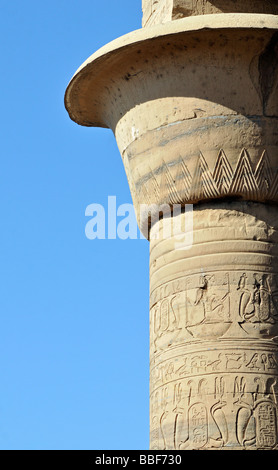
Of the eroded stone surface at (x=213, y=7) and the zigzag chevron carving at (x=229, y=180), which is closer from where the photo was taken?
the zigzag chevron carving at (x=229, y=180)

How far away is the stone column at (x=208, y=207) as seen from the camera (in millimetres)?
7852

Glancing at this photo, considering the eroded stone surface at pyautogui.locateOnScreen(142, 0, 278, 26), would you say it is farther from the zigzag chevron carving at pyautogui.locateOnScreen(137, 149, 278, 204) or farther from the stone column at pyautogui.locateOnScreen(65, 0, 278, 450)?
the zigzag chevron carving at pyautogui.locateOnScreen(137, 149, 278, 204)

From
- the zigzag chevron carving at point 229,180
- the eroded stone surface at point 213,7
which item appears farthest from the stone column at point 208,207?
the eroded stone surface at point 213,7

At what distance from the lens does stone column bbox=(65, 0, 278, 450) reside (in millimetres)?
7852

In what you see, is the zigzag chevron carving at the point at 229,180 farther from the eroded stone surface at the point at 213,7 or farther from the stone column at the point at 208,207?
the eroded stone surface at the point at 213,7

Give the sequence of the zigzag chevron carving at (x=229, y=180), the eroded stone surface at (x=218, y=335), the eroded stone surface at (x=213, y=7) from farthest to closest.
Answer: the eroded stone surface at (x=213, y=7) → the zigzag chevron carving at (x=229, y=180) → the eroded stone surface at (x=218, y=335)

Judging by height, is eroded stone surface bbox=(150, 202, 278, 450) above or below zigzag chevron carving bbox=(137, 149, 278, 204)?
below

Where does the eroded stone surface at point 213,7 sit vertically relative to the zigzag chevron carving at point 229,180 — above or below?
above

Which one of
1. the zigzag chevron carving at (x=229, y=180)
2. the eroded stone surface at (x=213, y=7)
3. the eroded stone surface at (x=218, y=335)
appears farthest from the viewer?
the eroded stone surface at (x=213, y=7)

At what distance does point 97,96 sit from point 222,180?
1.49m

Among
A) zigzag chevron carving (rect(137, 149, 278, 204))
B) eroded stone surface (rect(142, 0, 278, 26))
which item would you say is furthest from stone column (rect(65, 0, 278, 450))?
eroded stone surface (rect(142, 0, 278, 26))

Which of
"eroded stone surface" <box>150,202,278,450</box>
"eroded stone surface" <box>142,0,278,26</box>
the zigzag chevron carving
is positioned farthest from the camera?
"eroded stone surface" <box>142,0,278,26</box>

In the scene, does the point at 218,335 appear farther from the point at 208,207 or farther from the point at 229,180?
the point at 229,180
